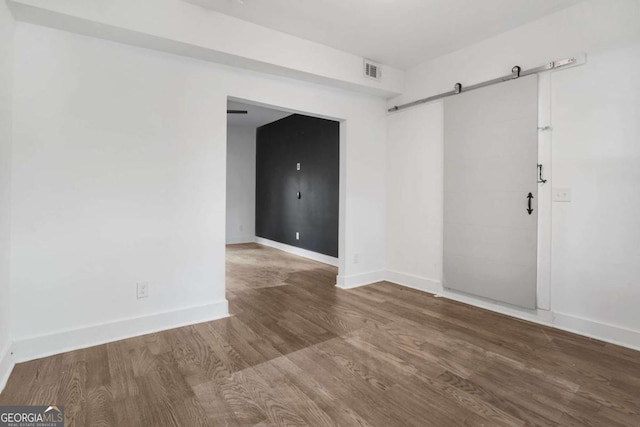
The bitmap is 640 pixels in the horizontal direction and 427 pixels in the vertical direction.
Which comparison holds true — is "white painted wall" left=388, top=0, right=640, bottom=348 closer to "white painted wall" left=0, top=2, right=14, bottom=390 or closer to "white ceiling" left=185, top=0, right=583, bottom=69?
"white ceiling" left=185, top=0, right=583, bottom=69

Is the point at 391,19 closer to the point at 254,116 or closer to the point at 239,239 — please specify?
the point at 254,116

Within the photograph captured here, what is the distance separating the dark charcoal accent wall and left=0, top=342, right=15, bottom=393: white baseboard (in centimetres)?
402

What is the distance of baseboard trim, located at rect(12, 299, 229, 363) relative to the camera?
2252 millimetres

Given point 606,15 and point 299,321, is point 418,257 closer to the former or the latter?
point 299,321

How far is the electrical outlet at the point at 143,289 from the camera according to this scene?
267cm

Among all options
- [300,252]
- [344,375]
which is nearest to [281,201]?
[300,252]

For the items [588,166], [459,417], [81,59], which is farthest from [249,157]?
[459,417]

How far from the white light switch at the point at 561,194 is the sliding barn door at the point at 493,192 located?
16cm

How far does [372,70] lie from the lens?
385 centimetres

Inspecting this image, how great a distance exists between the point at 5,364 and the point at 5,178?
1183 mm

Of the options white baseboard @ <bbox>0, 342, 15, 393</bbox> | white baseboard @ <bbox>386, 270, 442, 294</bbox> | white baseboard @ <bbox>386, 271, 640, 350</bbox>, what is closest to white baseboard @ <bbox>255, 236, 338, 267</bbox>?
white baseboard @ <bbox>386, 270, 442, 294</bbox>

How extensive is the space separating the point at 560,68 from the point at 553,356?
7.86 ft

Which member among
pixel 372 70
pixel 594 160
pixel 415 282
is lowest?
pixel 415 282

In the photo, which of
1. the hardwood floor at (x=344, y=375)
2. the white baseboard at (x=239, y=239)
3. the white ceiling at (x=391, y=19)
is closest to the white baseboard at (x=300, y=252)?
the white baseboard at (x=239, y=239)
